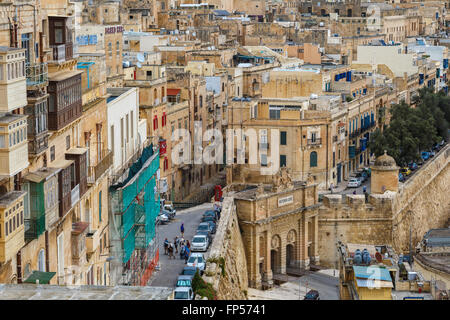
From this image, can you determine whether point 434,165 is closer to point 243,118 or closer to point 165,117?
point 243,118

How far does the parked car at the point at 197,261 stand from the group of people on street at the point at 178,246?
123 centimetres

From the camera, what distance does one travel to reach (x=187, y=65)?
232 feet

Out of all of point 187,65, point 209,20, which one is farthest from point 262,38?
point 187,65

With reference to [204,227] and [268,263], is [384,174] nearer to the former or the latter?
[268,263]

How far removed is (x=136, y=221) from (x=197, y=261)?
2.54 metres

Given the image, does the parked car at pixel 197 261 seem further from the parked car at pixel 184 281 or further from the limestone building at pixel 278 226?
the limestone building at pixel 278 226

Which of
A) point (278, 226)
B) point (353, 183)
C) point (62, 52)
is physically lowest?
point (353, 183)

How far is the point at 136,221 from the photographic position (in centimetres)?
3591

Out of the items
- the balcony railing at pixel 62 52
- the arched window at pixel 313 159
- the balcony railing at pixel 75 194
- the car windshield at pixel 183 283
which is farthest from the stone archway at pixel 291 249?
the balcony railing at pixel 75 194

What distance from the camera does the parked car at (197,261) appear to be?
36.2 metres

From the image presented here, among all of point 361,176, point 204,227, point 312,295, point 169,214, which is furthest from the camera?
point 361,176

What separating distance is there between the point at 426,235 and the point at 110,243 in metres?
26.0

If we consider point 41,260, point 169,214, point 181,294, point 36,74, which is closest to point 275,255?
point 169,214

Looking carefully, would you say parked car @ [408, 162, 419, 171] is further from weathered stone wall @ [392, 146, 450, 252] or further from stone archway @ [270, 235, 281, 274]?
stone archway @ [270, 235, 281, 274]
